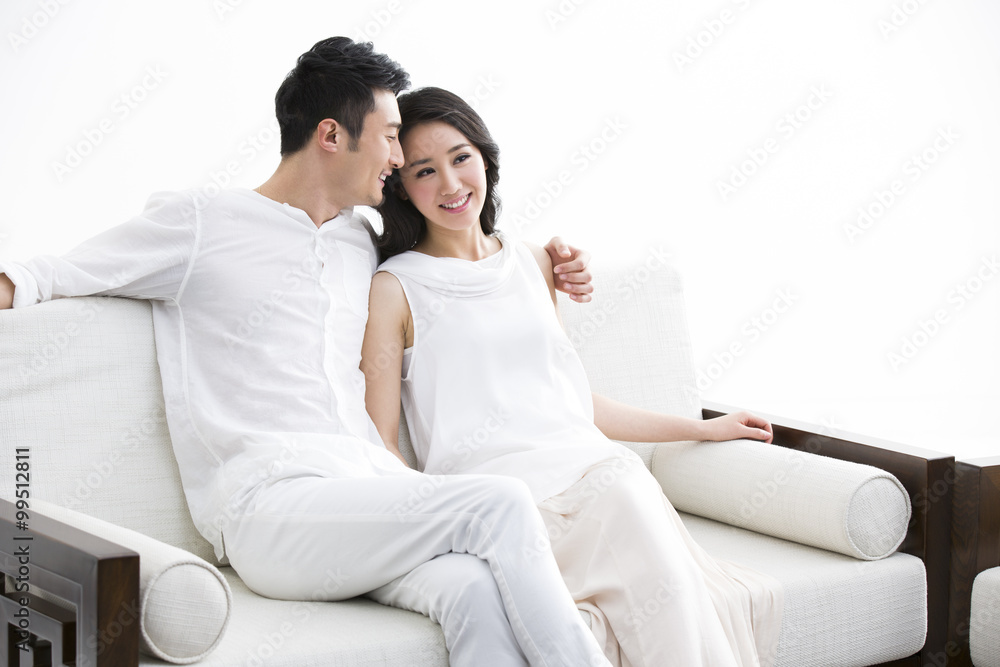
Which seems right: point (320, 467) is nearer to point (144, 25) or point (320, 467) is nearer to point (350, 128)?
point (350, 128)

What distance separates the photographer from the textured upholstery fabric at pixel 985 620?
1824 millimetres

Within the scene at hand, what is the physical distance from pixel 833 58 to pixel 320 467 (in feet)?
11.4

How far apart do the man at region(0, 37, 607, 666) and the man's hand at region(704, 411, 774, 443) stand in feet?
1.52

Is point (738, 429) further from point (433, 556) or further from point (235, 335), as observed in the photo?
point (235, 335)

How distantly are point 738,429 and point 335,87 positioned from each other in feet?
3.75

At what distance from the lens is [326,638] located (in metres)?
1.41

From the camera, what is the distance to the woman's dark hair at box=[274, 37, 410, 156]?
1.90 meters

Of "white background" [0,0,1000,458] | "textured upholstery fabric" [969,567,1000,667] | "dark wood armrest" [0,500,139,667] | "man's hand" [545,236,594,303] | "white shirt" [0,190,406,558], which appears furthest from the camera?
"white background" [0,0,1000,458]

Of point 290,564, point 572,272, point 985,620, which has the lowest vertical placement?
point 985,620

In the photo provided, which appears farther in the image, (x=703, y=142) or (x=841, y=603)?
(x=703, y=142)

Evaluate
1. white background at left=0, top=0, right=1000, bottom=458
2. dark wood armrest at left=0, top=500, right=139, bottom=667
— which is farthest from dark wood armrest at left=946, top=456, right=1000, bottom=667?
white background at left=0, top=0, right=1000, bottom=458

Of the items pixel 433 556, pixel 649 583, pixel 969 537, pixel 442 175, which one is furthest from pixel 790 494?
pixel 442 175

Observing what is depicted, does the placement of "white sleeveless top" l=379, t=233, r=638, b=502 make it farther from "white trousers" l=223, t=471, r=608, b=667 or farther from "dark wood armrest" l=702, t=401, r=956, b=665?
"dark wood armrest" l=702, t=401, r=956, b=665

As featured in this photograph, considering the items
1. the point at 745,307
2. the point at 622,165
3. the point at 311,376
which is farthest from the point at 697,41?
the point at 311,376
